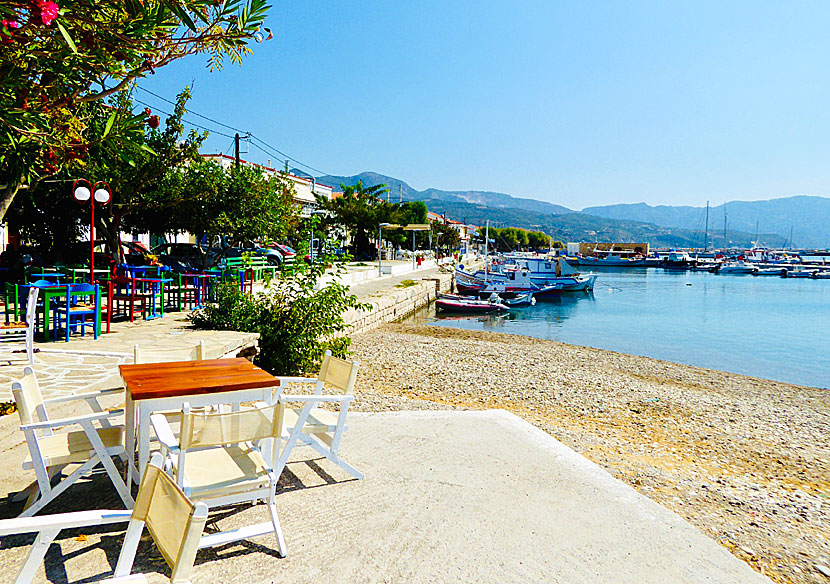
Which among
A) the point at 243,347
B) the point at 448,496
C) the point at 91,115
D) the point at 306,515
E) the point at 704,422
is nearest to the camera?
the point at 306,515

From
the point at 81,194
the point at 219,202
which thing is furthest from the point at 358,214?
the point at 81,194

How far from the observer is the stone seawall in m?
17.4

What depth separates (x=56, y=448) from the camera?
332 centimetres

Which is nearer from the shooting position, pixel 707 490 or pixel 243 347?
pixel 707 490

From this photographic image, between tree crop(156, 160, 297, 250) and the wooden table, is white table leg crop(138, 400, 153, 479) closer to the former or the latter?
the wooden table

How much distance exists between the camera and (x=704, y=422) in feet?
29.4

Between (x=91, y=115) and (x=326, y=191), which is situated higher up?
(x=326, y=191)

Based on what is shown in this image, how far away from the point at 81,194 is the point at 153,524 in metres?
8.49

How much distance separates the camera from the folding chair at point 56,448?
3.04m

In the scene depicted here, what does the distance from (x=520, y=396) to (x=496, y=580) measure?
6.74m

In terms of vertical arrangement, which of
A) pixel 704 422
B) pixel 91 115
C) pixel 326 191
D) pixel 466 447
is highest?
pixel 326 191

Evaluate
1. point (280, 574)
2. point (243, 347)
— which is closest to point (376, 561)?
point (280, 574)

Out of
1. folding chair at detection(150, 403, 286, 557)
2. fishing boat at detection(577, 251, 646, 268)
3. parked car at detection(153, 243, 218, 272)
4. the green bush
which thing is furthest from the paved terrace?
fishing boat at detection(577, 251, 646, 268)

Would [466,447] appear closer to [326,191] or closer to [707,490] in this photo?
[707,490]
